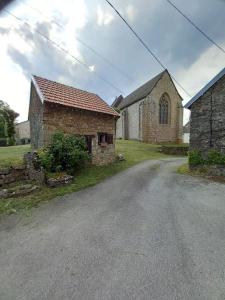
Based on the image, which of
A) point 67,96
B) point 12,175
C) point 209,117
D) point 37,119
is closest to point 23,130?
point 37,119

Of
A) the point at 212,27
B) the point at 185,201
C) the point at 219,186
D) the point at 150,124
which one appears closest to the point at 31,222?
the point at 185,201

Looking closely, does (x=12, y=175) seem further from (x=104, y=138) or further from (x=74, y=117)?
(x=104, y=138)

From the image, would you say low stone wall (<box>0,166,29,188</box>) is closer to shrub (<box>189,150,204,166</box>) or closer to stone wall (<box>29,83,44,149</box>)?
stone wall (<box>29,83,44,149</box>)

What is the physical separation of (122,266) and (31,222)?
315 cm

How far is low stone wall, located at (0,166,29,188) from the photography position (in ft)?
27.9

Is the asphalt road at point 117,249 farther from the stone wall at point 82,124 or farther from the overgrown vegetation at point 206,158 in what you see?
the stone wall at point 82,124

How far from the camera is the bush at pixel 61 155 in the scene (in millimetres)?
8742

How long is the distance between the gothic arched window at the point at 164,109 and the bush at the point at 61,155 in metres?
22.2

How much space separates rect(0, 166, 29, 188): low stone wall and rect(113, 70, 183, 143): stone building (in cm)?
2086

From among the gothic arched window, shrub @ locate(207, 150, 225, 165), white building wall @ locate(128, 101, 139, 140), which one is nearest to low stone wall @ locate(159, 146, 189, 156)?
white building wall @ locate(128, 101, 139, 140)

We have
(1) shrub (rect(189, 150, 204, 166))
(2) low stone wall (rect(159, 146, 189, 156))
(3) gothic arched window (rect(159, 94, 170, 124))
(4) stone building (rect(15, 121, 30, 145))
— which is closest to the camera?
(1) shrub (rect(189, 150, 204, 166))

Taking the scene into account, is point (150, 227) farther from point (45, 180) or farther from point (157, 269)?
point (45, 180)

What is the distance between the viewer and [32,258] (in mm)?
3582

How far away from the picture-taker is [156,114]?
1123 inches
